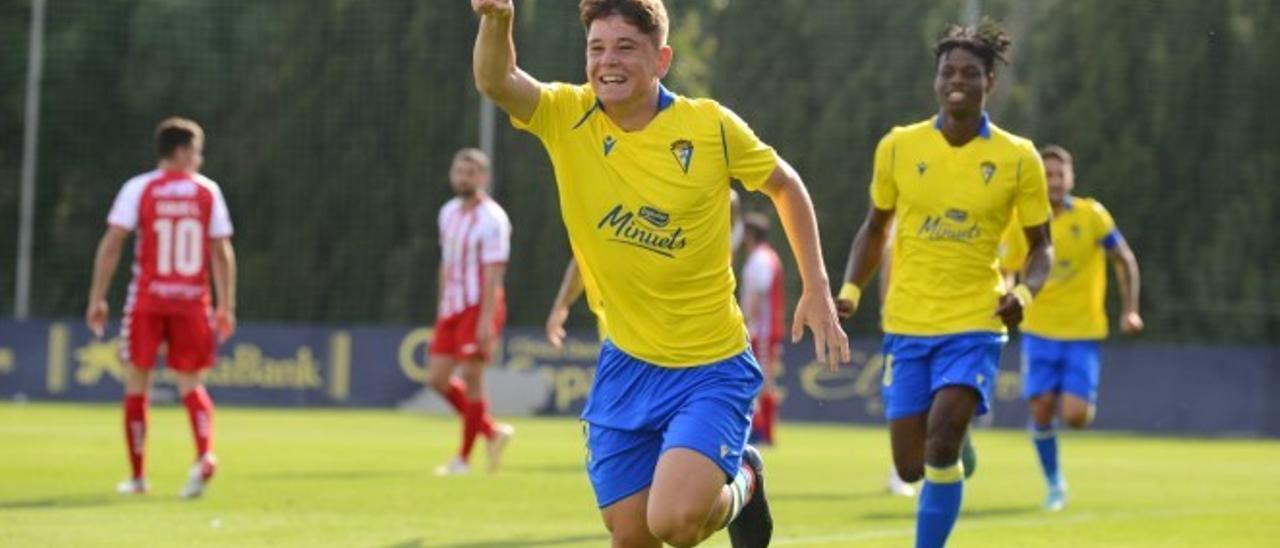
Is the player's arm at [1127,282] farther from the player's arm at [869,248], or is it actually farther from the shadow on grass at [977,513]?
the player's arm at [869,248]

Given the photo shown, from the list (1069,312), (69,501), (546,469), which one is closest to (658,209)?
(69,501)

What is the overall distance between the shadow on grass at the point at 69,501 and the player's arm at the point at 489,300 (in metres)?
3.19

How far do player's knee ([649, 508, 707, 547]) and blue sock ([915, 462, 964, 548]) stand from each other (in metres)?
2.46

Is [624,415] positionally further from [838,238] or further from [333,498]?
[838,238]

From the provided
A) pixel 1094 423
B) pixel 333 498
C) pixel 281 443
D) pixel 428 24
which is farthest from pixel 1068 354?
pixel 428 24

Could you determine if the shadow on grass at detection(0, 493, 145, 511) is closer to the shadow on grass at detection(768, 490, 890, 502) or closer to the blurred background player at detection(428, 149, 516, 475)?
→ the blurred background player at detection(428, 149, 516, 475)

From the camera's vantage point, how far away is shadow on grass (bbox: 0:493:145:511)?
1350 cm

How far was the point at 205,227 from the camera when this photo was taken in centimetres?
1480

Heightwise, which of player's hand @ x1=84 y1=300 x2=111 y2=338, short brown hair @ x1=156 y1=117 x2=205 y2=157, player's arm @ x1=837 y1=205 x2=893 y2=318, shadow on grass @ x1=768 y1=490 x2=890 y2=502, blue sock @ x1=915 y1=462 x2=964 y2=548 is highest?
short brown hair @ x1=156 y1=117 x2=205 y2=157

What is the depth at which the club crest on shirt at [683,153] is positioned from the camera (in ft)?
27.2

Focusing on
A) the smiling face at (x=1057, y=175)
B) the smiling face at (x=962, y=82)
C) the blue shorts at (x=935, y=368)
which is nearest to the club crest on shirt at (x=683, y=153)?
the blue shorts at (x=935, y=368)

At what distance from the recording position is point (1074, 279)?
1642 centimetres

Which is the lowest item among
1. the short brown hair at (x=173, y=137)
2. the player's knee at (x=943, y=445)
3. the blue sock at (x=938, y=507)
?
the blue sock at (x=938, y=507)

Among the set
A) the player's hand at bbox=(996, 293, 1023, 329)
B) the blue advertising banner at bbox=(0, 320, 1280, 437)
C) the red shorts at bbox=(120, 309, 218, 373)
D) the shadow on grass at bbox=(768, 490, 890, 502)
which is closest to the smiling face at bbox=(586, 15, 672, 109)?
the player's hand at bbox=(996, 293, 1023, 329)
